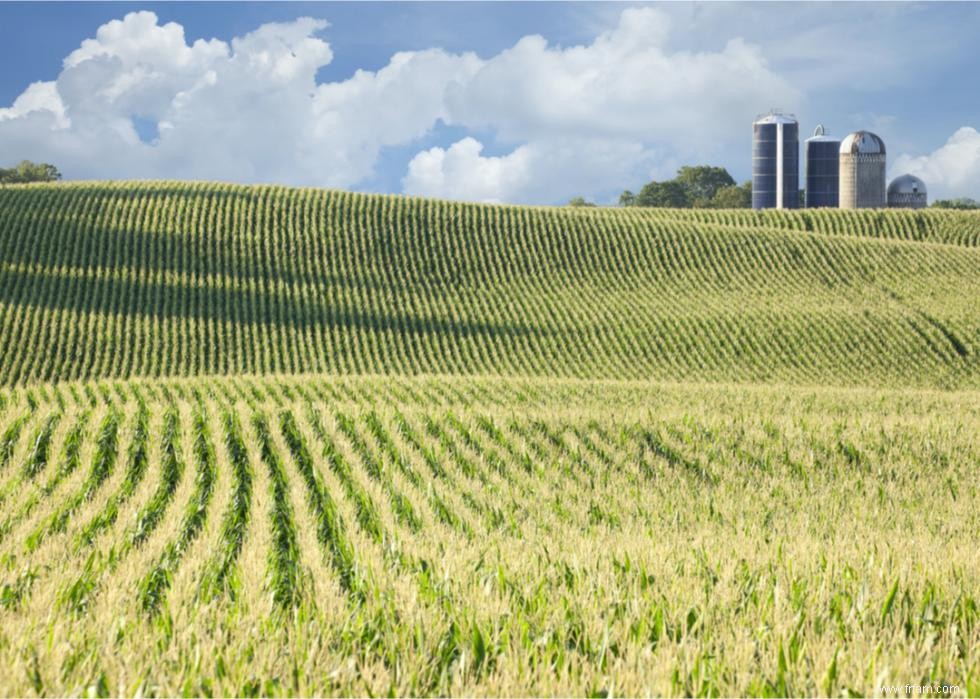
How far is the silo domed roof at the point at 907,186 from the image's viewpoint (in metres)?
102

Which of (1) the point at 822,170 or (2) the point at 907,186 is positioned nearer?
(2) the point at 907,186

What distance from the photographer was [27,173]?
116438 mm

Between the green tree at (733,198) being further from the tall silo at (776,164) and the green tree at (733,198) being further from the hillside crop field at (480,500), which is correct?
the hillside crop field at (480,500)

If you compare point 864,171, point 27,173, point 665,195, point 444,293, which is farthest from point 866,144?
point 27,173

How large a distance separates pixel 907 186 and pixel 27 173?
344 ft

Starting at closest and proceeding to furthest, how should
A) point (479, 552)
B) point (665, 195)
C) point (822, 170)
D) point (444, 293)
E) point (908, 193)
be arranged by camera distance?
point (479, 552), point (444, 293), point (908, 193), point (822, 170), point (665, 195)

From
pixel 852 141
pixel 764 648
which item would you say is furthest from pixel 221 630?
pixel 852 141

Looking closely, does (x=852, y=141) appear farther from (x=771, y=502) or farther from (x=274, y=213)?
(x=771, y=502)

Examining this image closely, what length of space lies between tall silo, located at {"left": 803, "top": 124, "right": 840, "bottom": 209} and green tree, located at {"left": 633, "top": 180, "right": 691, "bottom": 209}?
25492 millimetres

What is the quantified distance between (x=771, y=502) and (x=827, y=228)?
223 ft

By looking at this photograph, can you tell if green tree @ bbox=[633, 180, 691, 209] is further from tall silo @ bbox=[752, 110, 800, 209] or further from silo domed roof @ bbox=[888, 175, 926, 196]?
silo domed roof @ bbox=[888, 175, 926, 196]

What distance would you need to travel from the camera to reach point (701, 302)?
2004 inches

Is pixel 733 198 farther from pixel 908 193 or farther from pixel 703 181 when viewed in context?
pixel 908 193

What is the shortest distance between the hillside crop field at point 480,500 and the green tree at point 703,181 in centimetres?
9050
